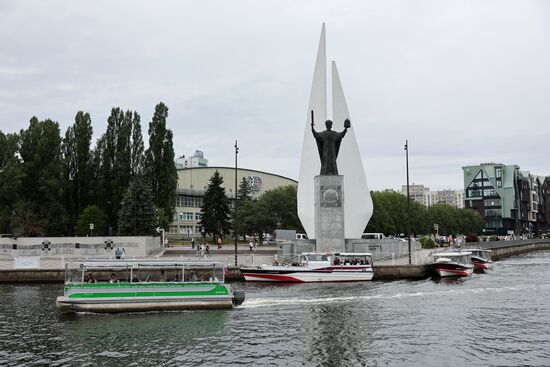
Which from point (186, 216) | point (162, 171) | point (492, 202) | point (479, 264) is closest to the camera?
point (479, 264)

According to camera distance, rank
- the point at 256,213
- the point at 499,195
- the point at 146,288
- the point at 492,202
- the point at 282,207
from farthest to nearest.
→ the point at 492,202 → the point at 499,195 → the point at 282,207 → the point at 256,213 → the point at 146,288

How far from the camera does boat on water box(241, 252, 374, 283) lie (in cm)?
3650

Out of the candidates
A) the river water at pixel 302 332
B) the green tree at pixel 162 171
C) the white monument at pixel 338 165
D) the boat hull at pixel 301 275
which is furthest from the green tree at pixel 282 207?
the river water at pixel 302 332

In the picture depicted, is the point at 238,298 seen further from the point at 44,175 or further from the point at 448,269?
the point at 44,175

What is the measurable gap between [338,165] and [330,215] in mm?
13196

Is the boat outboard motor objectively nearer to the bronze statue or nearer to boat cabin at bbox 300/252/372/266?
boat cabin at bbox 300/252/372/266

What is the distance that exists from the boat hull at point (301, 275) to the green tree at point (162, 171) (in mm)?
28923

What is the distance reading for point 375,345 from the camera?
18141 mm

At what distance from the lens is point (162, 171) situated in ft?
211

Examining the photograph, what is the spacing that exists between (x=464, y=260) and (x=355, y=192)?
51.3 ft

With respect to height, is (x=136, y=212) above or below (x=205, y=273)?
above

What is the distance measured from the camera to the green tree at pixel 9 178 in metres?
57.8

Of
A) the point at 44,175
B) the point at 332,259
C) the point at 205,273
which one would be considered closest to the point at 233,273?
the point at 332,259

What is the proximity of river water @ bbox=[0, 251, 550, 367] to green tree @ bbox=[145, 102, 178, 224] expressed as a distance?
34265 millimetres
